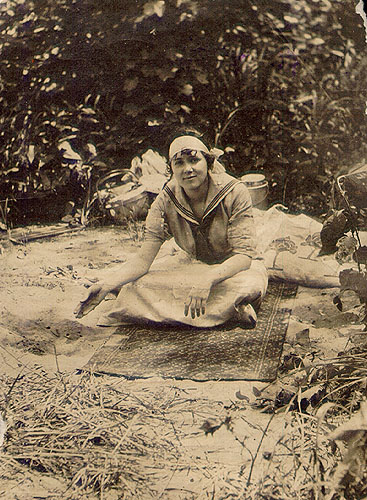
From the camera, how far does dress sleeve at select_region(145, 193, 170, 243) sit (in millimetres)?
1874

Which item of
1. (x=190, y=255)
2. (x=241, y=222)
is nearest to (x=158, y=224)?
(x=190, y=255)

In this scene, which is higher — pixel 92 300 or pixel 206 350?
pixel 92 300

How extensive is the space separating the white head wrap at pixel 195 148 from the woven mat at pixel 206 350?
1.27ft

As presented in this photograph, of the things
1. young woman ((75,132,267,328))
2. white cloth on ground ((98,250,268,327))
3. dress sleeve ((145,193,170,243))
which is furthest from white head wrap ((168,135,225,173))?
white cloth on ground ((98,250,268,327))

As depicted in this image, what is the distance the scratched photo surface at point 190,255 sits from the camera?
1.71 metres

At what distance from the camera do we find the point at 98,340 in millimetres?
1890

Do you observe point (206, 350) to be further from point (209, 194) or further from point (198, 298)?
point (209, 194)

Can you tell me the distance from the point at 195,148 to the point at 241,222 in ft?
0.84


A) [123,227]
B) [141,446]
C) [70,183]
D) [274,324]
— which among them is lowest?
[141,446]

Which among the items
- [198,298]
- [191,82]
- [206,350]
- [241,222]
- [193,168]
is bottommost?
[206,350]

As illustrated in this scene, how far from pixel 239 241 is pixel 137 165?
39cm

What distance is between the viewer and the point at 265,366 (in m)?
1.74

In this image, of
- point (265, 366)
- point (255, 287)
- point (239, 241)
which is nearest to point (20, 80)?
point (239, 241)

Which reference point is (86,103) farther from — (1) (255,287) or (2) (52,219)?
(1) (255,287)
